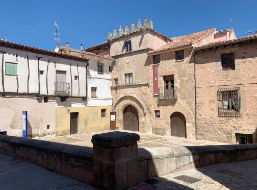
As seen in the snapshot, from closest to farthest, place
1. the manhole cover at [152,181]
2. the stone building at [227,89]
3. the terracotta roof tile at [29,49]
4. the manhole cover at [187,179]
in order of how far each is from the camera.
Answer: the manhole cover at [152,181]
the manhole cover at [187,179]
the stone building at [227,89]
the terracotta roof tile at [29,49]

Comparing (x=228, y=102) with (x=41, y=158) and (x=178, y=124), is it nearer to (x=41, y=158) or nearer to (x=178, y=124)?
(x=178, y=124)

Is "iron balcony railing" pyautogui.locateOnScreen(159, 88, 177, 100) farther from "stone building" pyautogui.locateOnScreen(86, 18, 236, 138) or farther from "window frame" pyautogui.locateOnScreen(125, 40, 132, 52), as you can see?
"window frame" pyautogui.locateOnScreen(125, 40, 132, 52)

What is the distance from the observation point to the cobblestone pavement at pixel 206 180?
12.2 feet

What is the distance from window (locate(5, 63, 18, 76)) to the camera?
13789mm

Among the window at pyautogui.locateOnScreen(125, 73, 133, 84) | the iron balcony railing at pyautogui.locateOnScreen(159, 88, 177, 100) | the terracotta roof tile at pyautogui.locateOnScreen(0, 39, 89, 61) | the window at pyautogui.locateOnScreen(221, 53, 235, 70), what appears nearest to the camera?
the terracotta roof tile at pyautogui.locateOnScreen(0, 39, 89, 61)

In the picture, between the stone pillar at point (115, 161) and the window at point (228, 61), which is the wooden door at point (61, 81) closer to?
the window at point (228, 61)

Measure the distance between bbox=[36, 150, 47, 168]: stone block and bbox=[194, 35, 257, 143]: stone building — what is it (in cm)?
1247

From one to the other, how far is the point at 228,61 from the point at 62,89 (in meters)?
13.1

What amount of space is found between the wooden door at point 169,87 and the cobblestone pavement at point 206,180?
11.5m

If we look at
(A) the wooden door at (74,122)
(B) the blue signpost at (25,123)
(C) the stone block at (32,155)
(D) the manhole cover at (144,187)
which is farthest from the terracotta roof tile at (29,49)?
(D) the manhole cover at (144,187)

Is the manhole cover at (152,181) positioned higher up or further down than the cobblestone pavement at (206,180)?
higher up

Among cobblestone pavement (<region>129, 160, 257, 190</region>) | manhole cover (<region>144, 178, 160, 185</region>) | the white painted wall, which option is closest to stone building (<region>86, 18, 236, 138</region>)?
the white painted wall

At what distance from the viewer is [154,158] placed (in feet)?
13.6

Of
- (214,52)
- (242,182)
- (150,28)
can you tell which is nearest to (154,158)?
(242,182)
